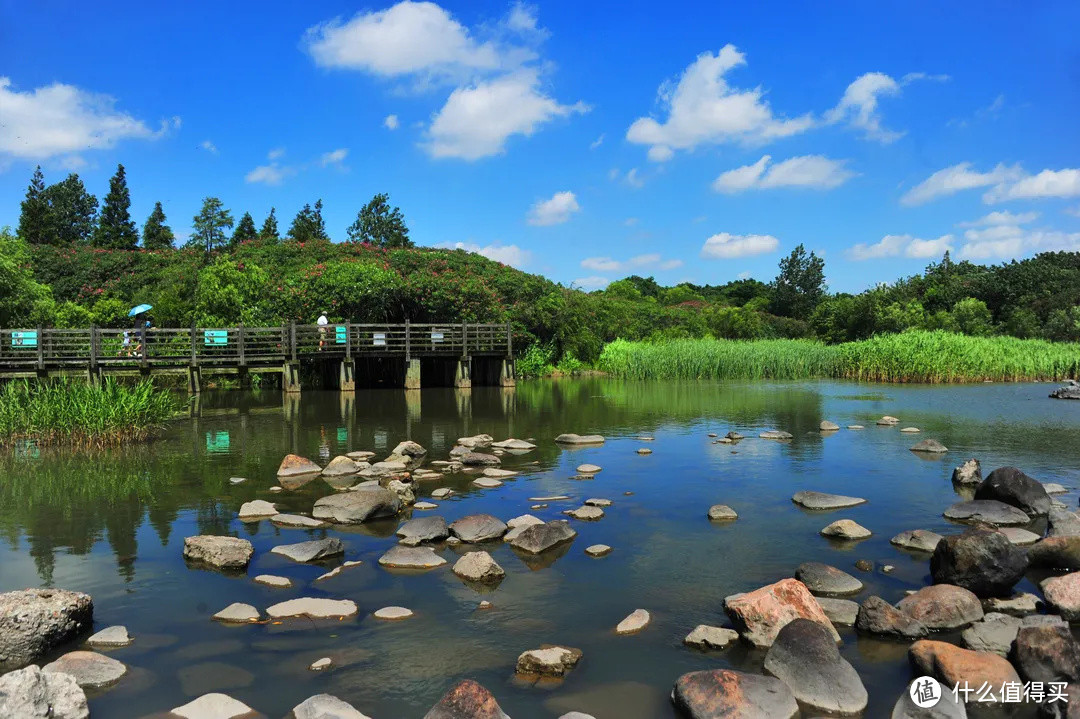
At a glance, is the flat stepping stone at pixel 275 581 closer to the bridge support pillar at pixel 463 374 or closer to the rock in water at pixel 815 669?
the rock in water at pixel 815 669

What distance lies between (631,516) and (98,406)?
10931 mm

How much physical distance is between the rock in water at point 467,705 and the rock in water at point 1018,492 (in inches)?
317

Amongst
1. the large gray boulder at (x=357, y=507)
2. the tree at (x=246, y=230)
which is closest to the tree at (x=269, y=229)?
the tree at (x=246, y=230)

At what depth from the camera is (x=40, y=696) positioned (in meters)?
4.78

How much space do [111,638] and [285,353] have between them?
21157 mm

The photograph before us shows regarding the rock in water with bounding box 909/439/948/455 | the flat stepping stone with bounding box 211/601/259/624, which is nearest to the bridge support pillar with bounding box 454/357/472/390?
the rock in water with bounding box 909/439/948/455

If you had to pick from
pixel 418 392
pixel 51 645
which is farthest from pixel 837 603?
pixel 418 392

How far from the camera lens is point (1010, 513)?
9430 millimetres

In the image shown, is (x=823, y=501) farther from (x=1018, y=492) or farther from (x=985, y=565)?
(x=985, y=565)

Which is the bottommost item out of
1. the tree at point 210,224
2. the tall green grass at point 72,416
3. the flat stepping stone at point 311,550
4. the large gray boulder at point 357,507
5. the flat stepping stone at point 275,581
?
the flat stepping stone at point 275,581

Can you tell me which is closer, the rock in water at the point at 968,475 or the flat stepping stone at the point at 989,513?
the flat stepping stone at the point at 989,513

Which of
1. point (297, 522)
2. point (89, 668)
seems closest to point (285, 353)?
point (297, 522)

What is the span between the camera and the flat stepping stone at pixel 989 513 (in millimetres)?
9336

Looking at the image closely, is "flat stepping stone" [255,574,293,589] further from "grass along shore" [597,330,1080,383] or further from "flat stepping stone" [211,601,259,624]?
"grass along shore" [597,330,1080,383]
